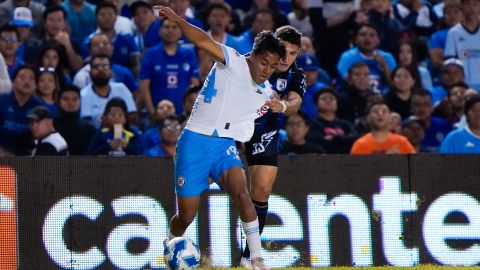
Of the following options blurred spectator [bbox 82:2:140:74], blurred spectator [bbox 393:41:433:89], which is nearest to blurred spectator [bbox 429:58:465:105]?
blurred spectator [bbox 393:41:433:89]

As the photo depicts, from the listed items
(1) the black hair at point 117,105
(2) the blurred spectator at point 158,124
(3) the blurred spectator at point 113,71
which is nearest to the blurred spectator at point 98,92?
(3) the blurred spectator at point 113,71

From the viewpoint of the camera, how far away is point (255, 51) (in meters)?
10.8

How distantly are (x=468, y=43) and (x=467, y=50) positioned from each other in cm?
12

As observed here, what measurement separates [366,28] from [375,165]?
4.73 meters

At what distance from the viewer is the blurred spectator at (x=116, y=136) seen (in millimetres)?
15602

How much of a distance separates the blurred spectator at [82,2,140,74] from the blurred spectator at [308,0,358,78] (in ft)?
10.8

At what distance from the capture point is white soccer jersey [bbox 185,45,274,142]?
35.6ft

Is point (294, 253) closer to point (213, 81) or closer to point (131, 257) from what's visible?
point (131, 257)

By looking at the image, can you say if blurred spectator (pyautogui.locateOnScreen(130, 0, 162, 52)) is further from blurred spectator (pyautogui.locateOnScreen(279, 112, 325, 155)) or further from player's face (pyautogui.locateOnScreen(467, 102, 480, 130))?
player's face (pyautogui.locateOnScreen(467, 102, 480, 130))

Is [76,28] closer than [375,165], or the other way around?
[375,165]

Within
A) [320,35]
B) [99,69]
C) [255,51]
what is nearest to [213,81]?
[255,51]

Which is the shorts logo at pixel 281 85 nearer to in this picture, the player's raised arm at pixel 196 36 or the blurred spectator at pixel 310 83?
the player's raised arm at pixel 196 36

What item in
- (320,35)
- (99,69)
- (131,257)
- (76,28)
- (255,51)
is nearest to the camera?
(255,51)

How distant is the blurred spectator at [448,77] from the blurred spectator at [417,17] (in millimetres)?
1690
